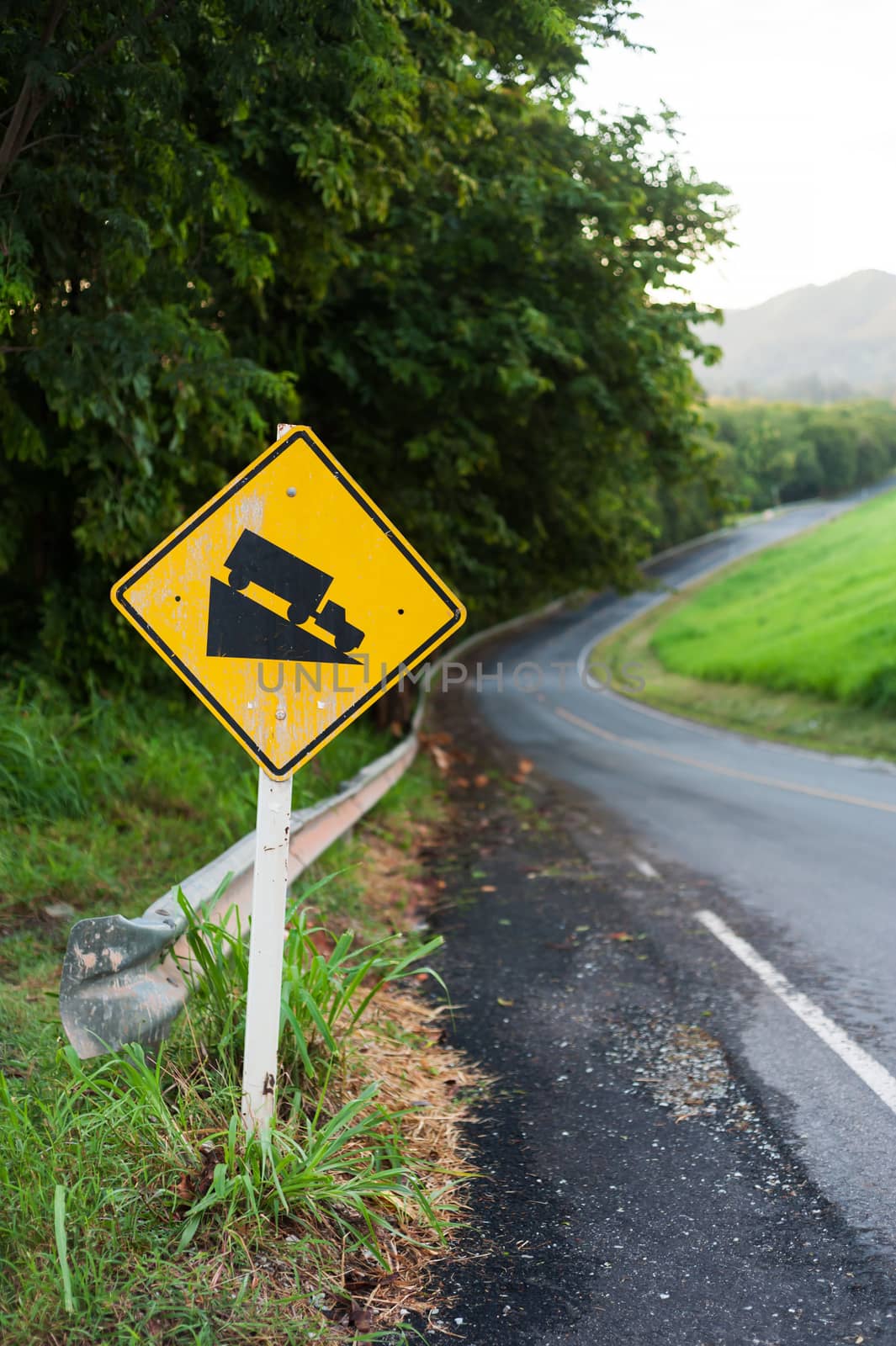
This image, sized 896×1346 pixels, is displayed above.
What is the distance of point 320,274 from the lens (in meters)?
9.61

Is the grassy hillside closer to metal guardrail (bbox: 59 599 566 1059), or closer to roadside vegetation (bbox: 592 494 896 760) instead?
roadside vegetation (bbox: 592 494 896 760)

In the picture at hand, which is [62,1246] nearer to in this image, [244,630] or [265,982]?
[265,982]

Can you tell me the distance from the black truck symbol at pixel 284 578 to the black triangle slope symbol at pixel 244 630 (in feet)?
0.13

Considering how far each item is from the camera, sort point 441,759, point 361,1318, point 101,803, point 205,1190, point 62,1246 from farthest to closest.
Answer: point 441,759
point 101,803
point 205,1190
point 361,1318
point 62,1246

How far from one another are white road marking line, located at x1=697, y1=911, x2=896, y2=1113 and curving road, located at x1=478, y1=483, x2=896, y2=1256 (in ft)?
0.03

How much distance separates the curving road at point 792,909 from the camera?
14.3ft

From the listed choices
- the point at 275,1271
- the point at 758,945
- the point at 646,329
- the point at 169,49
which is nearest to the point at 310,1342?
the point at 275,1271

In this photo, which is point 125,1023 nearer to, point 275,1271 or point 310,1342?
point 275,1271

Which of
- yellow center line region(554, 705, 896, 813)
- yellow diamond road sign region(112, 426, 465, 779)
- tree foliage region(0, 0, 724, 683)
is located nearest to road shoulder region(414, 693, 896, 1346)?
yellow diamond road sign region(112, 426, 465, 779)

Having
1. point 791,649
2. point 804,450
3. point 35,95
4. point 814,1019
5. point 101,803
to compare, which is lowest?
point 791,649

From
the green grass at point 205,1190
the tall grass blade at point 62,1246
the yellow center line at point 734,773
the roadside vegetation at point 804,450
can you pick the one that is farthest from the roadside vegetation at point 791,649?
the roadside vegetation at point 804,450

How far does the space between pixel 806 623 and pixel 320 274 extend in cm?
2845

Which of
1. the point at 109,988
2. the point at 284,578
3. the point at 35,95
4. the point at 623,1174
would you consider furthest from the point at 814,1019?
the point at 35,95

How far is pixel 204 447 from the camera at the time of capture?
986 centimetres
